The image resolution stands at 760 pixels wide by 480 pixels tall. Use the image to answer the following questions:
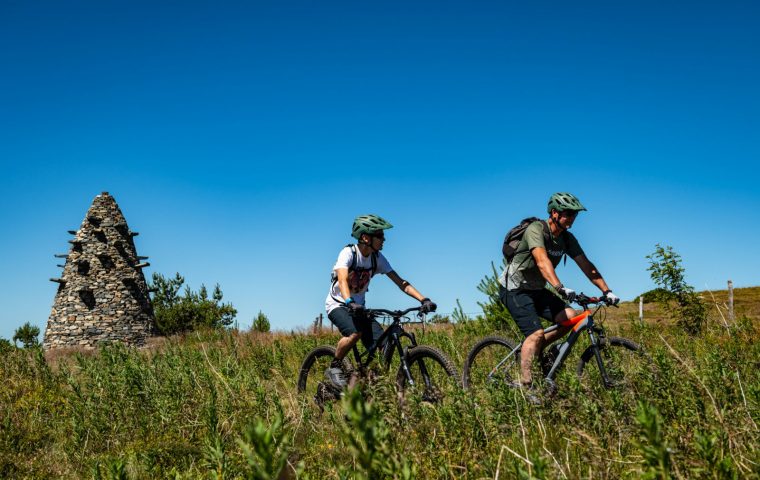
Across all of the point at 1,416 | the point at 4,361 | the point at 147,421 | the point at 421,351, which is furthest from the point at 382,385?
the point at 4,361

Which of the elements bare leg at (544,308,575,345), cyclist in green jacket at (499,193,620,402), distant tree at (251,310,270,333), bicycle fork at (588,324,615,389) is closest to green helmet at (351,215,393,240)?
cyclist in green jacket at (499,193,620,402)

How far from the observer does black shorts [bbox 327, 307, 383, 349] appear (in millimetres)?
6461

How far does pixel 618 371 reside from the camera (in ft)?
13.4

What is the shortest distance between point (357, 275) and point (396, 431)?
3.26 metres

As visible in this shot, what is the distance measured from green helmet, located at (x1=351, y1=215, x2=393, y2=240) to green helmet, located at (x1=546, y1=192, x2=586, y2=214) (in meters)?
1.74

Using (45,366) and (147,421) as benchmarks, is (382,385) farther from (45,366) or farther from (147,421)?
(45,366)

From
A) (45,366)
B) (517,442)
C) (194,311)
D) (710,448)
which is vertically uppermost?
(194,311)

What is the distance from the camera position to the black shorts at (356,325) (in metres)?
6.46

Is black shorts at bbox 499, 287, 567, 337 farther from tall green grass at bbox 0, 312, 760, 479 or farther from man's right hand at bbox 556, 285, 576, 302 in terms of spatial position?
tall green grass at bbox 0, 312, 760, 479

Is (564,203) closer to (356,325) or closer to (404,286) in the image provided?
(404,286)

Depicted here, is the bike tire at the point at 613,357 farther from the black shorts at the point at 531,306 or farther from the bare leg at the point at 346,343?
the bare leg at the point at 346,343

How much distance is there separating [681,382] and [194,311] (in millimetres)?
33748

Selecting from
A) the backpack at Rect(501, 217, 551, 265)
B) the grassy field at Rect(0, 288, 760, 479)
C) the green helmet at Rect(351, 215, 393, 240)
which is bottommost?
the grassy field at Rect(0, 288, 760, 479)

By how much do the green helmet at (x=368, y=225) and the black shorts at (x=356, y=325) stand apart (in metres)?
0.90
